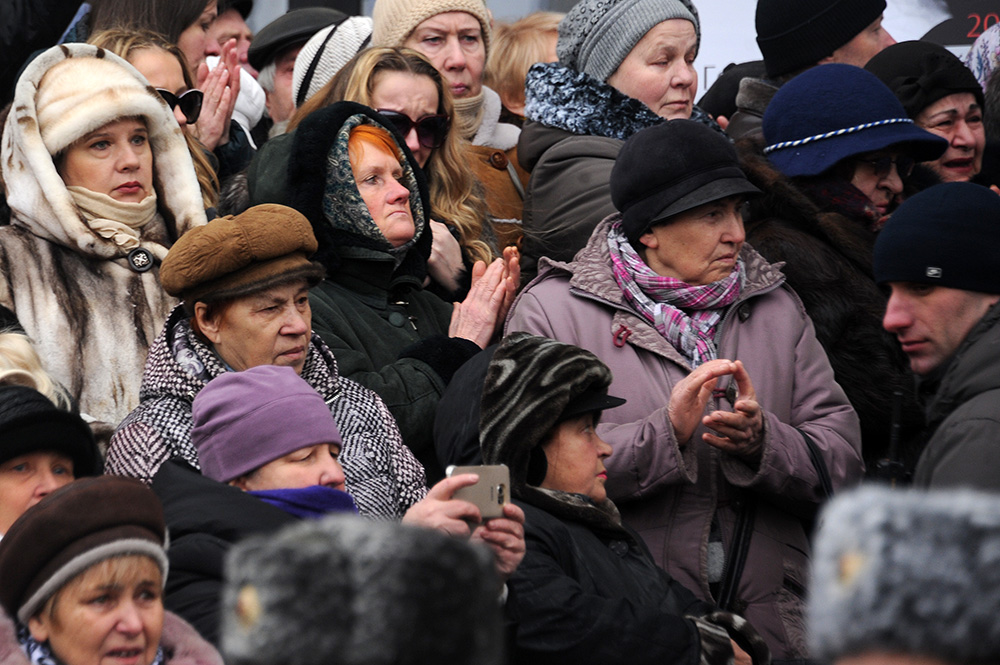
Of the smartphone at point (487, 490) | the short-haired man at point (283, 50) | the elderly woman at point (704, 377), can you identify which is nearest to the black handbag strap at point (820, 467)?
the elderly woman at point (704, 377)

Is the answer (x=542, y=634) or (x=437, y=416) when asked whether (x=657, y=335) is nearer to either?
(x=437, y=416)

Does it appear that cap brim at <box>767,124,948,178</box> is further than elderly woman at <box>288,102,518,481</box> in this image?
Yes

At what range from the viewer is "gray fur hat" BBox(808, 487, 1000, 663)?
122cm

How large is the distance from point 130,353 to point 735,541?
192 cm

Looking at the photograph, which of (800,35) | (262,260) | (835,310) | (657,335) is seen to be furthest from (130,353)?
(800,35)

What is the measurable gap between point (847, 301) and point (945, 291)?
40.3 inches

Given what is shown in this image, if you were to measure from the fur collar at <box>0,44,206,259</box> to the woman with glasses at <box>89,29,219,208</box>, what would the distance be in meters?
0.51

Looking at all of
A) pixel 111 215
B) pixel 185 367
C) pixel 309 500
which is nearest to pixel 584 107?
pixel 111 215

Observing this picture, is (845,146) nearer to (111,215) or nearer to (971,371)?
(971,371)

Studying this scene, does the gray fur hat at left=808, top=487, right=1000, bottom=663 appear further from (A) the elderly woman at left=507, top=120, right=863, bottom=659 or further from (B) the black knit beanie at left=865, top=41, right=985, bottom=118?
(B) the black knit beanie at left=865, top=41, right=985, bottom=118

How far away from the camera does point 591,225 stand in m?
4.88

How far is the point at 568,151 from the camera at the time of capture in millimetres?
5012

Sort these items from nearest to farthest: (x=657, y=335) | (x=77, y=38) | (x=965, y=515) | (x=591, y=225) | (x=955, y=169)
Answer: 1. (x=965, y=515)
2. (x=657, y=335)
3. (x=591, y=225)
4. (x=955, y=169)
5. (x=77, y=38)

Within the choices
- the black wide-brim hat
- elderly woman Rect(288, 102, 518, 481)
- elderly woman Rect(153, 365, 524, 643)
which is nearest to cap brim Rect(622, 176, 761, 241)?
the black wide-brim hat
